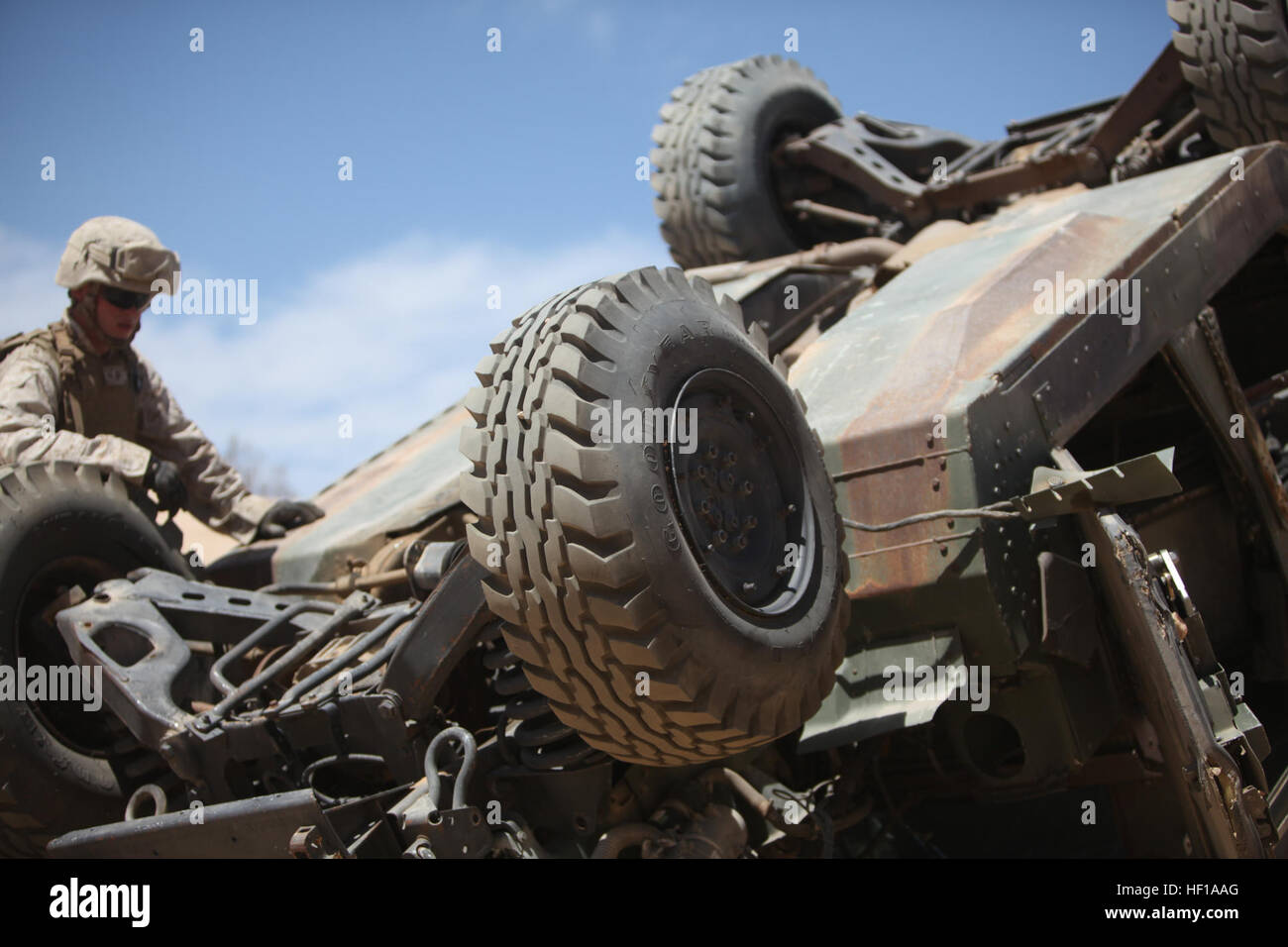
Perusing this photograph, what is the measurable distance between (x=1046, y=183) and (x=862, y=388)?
282 centimetres

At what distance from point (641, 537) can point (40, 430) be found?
2.78 m

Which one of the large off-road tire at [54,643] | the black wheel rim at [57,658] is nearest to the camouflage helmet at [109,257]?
the large off-road tire at [54,643]

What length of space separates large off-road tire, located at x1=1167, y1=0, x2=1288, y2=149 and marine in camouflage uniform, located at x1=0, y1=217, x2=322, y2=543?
4234mm

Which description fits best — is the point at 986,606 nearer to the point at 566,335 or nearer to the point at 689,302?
the point at 689,302

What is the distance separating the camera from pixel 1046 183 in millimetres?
6539

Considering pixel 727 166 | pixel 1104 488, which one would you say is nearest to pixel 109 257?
pixel 727 166

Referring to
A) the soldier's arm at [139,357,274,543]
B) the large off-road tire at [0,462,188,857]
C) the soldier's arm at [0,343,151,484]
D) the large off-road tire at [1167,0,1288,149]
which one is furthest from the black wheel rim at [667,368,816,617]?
the large off-road tire at [1167,0,1288,149]

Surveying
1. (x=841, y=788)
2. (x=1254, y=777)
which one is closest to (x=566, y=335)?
(x=841, y=788)

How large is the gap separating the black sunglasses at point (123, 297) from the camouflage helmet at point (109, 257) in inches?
1.3

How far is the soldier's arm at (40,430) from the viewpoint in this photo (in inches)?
184

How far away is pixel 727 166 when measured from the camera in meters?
7.39

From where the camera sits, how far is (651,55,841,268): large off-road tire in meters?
7.41

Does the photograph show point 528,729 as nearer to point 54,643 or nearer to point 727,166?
point 54,643

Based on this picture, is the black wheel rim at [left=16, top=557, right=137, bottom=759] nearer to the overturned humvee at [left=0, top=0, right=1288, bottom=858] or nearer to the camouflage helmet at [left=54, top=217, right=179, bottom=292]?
the overturned humvee at [left=0, top=0, right=1288, bottom=858]
